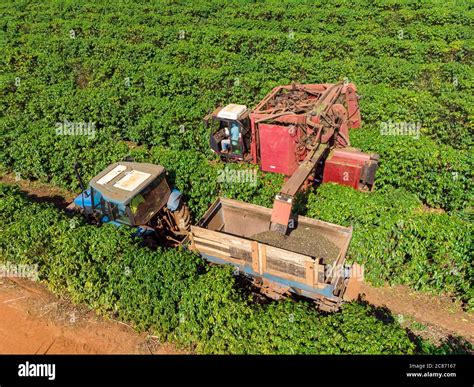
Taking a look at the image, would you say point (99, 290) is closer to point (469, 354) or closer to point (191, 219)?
point (191, 219)

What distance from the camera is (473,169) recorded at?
11.7 m

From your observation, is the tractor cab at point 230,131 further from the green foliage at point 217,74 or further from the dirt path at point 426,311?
the dirt path at point 426,311

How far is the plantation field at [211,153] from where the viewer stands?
8.81 metres

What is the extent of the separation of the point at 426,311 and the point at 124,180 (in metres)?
8.39

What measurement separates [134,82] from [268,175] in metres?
10.6

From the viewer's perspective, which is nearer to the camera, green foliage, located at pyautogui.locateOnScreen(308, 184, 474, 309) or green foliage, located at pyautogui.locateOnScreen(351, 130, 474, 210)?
green foliage, located at pyautogui.locateOnScreen(308, 184, 474, 309)

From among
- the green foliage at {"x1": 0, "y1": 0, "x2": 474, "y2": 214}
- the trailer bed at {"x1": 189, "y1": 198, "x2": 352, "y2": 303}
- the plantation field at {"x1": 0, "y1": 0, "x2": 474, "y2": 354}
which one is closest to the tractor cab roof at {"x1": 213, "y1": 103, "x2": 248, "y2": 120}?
the plantation field at {"x1": 0, "y1": 0, "x2": 474, "y2": 354}

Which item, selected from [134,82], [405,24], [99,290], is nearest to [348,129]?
[99,290]

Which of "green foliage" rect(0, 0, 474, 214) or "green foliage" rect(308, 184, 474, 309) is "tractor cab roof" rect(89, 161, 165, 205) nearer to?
"green foliage" rect(0, 0, 474, 214)

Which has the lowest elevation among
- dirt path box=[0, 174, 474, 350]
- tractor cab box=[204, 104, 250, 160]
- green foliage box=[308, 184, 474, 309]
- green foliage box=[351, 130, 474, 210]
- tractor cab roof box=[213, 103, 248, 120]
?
dirt path box=[0, 174, 474, 350]

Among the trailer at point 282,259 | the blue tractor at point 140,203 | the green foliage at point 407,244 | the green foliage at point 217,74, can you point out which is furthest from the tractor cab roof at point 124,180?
the green foliage at point 407,244

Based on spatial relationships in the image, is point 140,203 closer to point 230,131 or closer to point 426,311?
point 230,131

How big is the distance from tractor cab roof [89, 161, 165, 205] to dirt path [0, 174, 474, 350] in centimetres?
648

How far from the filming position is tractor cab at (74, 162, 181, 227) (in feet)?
33.5
